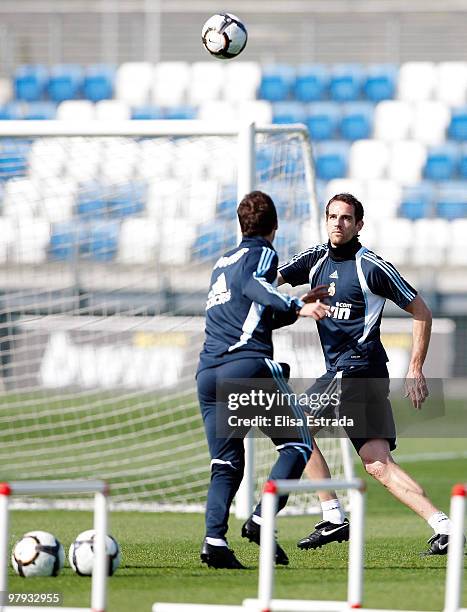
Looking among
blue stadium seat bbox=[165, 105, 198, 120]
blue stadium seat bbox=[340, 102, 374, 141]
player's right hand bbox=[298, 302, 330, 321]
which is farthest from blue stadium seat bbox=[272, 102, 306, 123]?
player's right hand bbox=[298, 302, 330, 321]

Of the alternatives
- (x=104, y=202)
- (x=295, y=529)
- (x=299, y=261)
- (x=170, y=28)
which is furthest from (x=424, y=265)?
(x=299, y=261)

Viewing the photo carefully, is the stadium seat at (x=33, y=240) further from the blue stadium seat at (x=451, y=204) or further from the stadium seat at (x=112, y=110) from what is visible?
the stadium seat at (x=112, y=110)

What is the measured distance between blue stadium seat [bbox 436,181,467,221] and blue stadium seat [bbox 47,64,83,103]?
814 cm

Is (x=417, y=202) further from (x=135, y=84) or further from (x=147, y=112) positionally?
(x=135, y=84)

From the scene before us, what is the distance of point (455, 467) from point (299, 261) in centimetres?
704

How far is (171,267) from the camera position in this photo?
14.8 metres

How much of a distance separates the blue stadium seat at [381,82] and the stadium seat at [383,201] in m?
3.02

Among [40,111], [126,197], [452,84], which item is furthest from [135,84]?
[126,197]

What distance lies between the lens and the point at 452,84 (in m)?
23.0

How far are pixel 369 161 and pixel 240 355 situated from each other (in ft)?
52.0

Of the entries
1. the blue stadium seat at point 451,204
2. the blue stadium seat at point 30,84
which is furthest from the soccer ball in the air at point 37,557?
the blue stadium seat at point 30,84

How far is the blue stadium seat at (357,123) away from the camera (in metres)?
22.7

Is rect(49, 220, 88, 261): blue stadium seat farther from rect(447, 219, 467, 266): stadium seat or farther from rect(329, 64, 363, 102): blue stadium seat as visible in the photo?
rect(329, 64, 363, 102): blue stadium seat

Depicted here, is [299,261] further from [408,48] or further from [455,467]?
[408,48]
